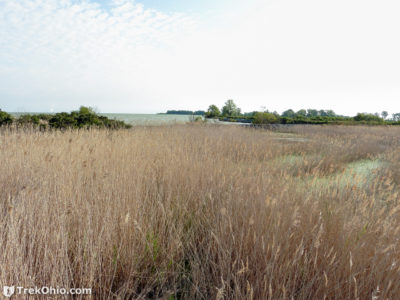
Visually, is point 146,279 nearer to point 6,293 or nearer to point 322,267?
point 6,293

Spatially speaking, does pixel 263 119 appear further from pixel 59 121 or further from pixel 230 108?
pixel 230 108

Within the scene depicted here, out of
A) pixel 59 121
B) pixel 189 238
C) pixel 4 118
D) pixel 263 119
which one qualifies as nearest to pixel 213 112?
pixel 263 119

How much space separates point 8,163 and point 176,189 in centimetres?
233

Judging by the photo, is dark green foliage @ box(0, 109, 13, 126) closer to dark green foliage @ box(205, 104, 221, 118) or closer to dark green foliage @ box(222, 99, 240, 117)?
dark green foliage @ box(205, 104, 221, 118)

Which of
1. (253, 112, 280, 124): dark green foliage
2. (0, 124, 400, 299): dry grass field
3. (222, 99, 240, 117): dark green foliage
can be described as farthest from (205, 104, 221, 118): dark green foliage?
(0, 124, 400, 299): dry grass field

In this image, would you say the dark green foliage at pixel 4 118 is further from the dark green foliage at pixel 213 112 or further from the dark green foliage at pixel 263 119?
the dark green foliage at pixel 213 112

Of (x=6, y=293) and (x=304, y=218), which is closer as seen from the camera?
(x=6, y=293)

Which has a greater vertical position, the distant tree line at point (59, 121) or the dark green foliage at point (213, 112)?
the dark green foliage at point (213, 112)

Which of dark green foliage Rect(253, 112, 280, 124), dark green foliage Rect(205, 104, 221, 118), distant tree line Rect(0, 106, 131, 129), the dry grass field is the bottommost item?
the dry grass field

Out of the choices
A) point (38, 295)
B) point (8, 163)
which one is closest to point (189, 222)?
point (38, 295)

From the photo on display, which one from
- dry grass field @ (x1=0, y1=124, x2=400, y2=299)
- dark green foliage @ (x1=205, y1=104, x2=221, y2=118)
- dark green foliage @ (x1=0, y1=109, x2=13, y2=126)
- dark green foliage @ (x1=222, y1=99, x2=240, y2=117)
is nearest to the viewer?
dry grass field @ (x1=0, y1=124, x2=400, y2=299)

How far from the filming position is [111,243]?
61.3 inches

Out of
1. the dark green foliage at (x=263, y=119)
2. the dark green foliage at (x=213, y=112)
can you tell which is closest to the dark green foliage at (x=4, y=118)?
the dark green foliage at (x=263, y=119)

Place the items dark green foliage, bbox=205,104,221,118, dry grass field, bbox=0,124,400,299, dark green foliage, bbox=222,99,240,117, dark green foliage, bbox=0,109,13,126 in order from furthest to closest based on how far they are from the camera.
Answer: dark green foliage, bbox=222,99,240,117 → dark green foliage, bbox=205,104,221,118 → dark green foliage, bbox=0,109,13,126 → dry grass field, bbox=0,124,400,299
